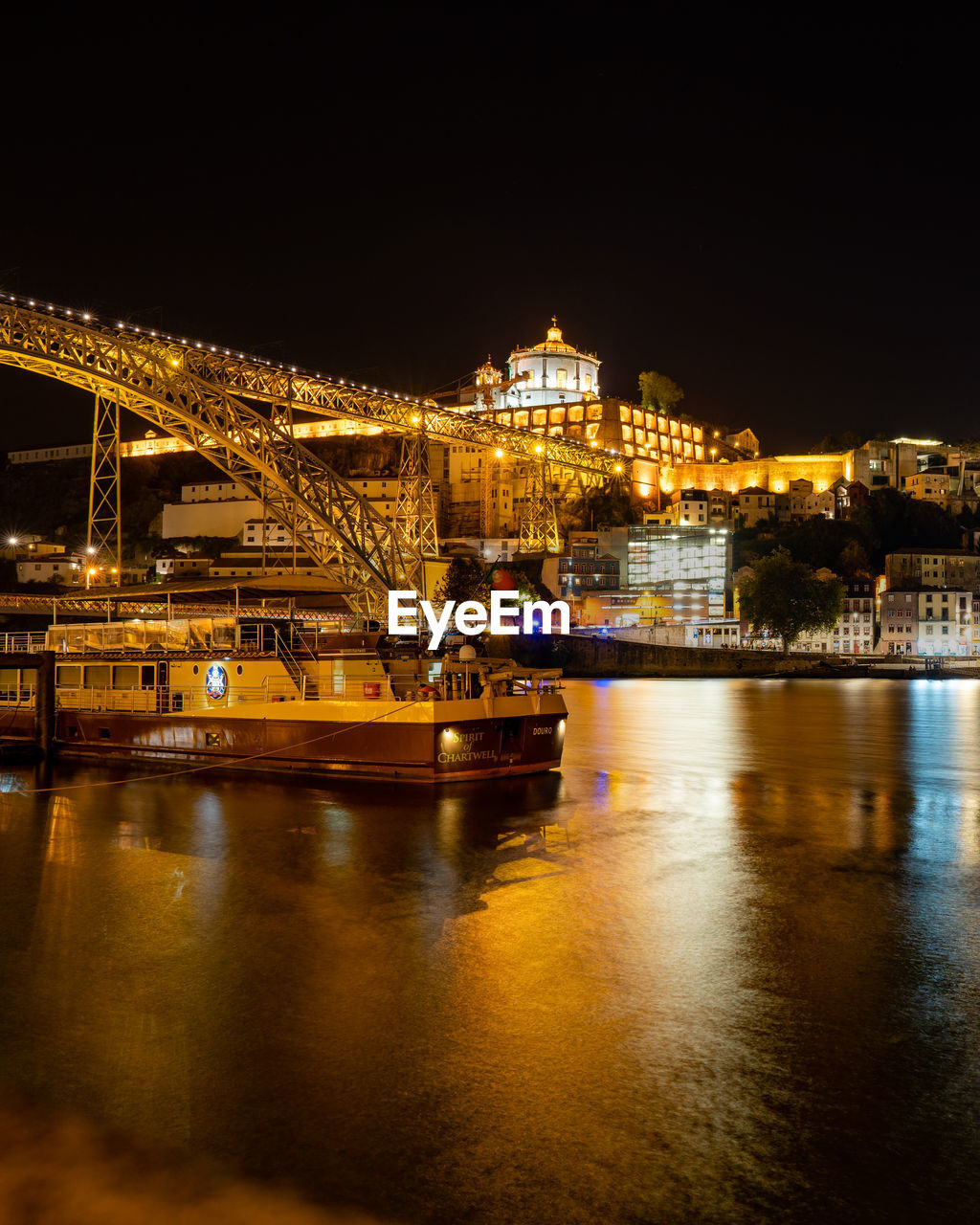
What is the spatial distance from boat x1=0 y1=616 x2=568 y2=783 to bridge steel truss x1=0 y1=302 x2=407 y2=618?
24.3 feet

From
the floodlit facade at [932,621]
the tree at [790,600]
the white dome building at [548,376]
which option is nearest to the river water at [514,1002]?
the tree at [790,600]

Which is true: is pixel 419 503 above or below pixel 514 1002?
above

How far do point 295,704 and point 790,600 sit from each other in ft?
184

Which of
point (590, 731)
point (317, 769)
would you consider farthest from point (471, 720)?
point (590, 731)

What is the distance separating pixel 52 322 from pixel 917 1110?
25.8 meters

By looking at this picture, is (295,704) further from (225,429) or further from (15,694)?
(225,429)

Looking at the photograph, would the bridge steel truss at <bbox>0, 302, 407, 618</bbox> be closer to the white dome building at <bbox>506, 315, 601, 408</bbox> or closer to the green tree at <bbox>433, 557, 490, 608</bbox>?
the green tree at <bbox>433, 557, 490, 608</bbox>

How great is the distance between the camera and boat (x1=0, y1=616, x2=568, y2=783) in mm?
16703

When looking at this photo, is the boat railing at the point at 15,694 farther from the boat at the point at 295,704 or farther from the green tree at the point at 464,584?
the green tree at the point at 464,584

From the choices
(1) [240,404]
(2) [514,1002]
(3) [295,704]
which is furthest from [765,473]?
(2) [514,1002]

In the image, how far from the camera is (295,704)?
1767 centimetres

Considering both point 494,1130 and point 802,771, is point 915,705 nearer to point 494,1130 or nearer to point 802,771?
point 802,771

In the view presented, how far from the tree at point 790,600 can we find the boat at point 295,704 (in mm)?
50886

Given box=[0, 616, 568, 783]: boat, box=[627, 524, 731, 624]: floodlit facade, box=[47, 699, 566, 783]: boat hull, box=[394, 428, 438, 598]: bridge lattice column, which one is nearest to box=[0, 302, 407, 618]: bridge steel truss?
box=[394, 428, 438, 598]: bridge lattice column
